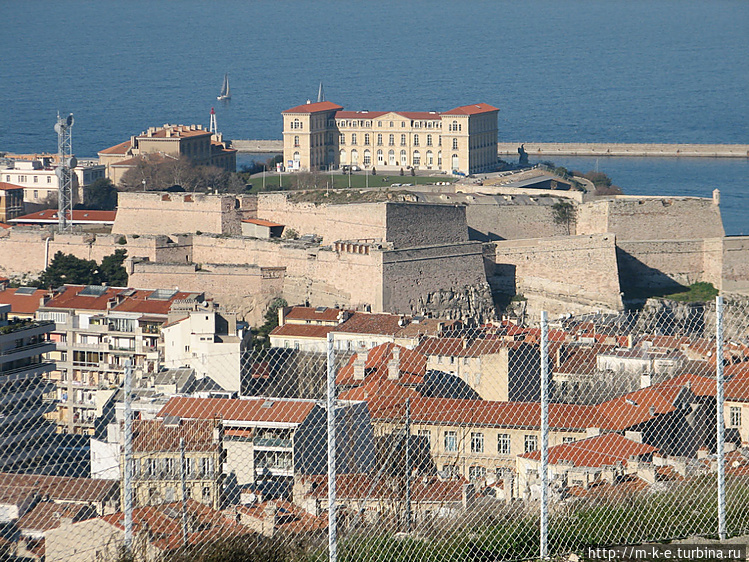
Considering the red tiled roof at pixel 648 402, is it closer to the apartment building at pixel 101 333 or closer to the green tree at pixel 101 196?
the apartment building at pixel 101 333

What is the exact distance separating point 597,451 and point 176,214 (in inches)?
652

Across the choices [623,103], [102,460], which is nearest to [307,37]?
[623,103]

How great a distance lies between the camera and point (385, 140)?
105ft

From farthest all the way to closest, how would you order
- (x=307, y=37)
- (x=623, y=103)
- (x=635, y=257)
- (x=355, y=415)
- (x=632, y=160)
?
(x=307, y=37) < (x=623, y=103) < (x=632, y=160) < (x=635, y=257) < (x=355, y=415)

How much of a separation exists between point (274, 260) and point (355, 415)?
14.2 meters

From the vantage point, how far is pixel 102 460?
673cm

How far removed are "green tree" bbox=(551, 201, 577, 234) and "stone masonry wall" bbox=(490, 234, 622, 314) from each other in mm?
1609

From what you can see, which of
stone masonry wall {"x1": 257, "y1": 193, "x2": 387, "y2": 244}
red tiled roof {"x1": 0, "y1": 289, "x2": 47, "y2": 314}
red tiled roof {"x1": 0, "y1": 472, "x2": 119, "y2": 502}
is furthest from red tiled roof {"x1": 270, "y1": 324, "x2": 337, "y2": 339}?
red tiled roof {"x1": 0, "y1": 472, "x2": 119, "y2": 502}

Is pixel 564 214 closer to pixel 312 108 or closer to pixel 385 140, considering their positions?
pixel 385 140

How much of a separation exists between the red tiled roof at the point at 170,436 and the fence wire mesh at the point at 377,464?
0.04ft

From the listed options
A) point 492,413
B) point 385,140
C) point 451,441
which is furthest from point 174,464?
point 385,140

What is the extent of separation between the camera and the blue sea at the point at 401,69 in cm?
5769

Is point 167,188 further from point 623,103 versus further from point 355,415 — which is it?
point 623,103

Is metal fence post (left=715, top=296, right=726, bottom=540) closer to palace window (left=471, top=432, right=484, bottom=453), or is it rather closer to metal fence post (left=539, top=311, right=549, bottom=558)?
metal fence post (left=539, top=311, right=549, bottom=558)
